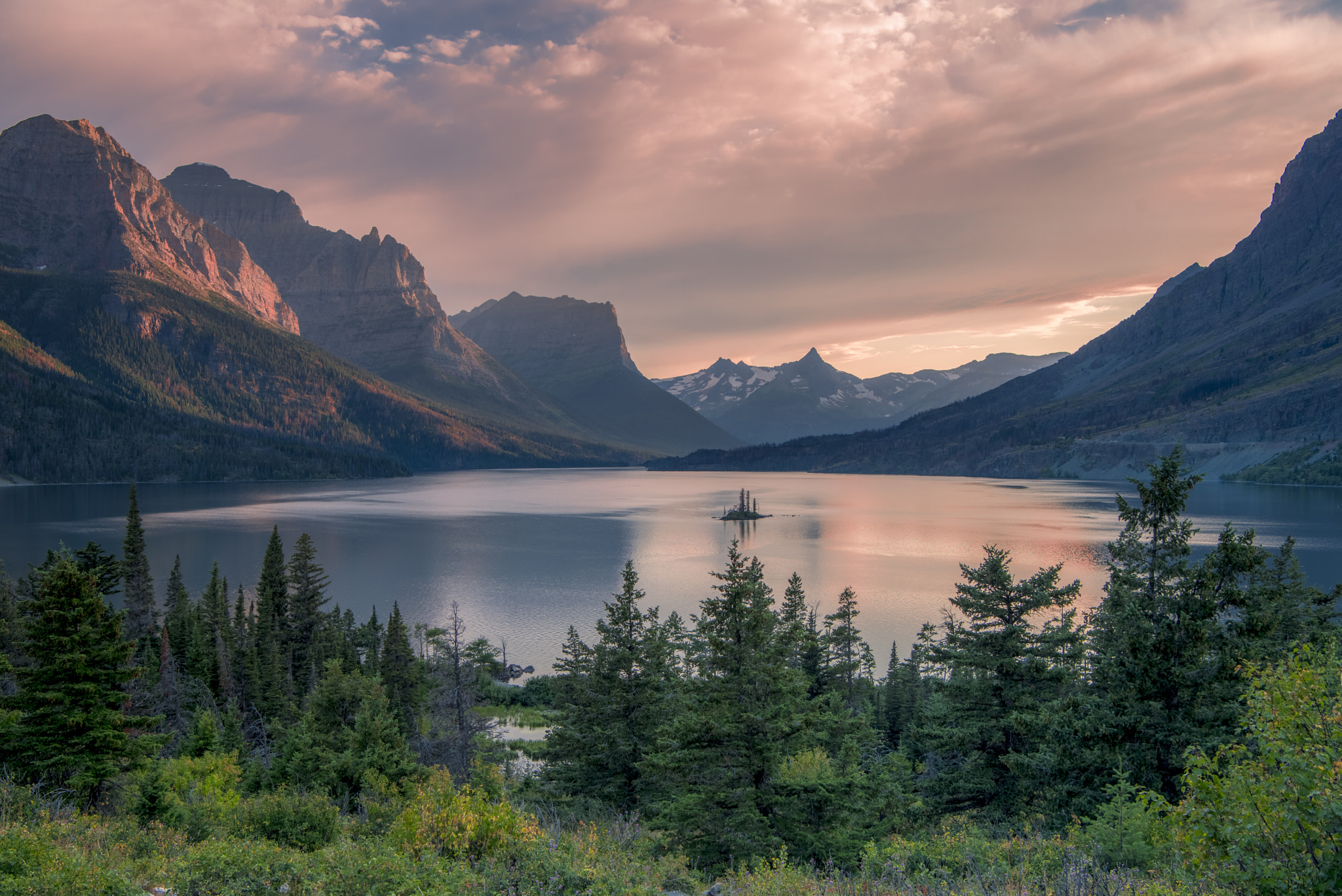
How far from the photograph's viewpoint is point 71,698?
66.9 ft

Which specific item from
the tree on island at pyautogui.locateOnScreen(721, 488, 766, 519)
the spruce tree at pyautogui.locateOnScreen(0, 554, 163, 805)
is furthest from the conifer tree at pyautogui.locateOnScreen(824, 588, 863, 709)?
the tree on island at pyautogui.locateOnScreen(721, 488, 766, 519)

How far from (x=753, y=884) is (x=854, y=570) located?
279ft

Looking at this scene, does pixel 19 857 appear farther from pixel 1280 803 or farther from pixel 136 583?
pixel 136 583

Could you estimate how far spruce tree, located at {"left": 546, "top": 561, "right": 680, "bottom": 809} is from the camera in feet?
77.7

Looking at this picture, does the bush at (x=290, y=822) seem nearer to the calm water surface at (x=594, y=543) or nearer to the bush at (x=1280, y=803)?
the bush at (x=1280, y=803)

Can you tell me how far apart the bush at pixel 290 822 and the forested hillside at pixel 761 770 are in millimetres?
88

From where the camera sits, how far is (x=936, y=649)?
24.7 metres

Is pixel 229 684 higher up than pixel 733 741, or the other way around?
pixel 733 741

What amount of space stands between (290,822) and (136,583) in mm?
48295

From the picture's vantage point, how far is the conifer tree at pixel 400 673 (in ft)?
149

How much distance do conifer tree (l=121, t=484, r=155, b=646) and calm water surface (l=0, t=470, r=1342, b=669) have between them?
19.8 metres

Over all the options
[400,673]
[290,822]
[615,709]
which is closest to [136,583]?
[400,673]

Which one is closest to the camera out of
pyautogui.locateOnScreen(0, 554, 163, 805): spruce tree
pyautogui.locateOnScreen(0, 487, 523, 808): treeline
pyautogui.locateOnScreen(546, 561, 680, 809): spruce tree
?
pyautogui.locateOnScreen(0, 554, 163, 805): spruce tree

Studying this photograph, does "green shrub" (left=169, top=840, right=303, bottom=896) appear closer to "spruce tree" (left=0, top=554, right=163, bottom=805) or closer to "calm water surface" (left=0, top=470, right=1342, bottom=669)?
"spruce tree" (left=0, top=554, right=163, bottom=805)
